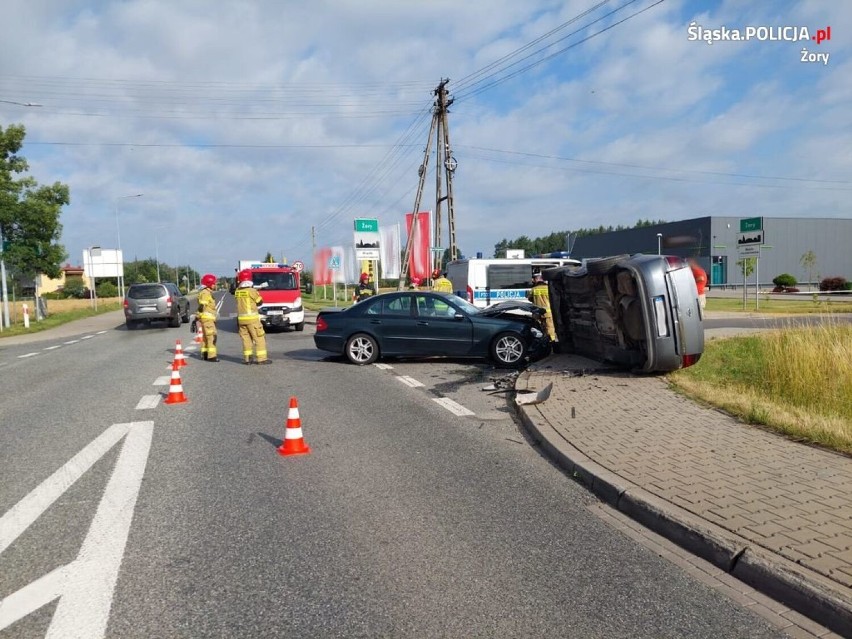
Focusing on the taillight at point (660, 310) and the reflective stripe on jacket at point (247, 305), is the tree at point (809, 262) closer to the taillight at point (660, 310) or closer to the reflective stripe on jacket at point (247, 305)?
the taillight at point (660, 310)

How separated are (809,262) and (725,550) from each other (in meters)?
48.4

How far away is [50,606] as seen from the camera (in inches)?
133

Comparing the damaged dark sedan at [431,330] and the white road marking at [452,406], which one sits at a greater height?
the damaged dark sedan at [431,330]

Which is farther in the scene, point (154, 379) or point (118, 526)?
point (154, 379)

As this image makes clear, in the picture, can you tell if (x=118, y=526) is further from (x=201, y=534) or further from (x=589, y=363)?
(x=589, y=363)

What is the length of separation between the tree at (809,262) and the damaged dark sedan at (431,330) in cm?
4024

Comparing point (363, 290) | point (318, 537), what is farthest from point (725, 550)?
point (363, 290)

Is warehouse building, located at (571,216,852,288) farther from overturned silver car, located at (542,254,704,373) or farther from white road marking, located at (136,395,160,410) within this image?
white road marking, located at (136,395,160,410)

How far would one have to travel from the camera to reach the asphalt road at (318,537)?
3.26m

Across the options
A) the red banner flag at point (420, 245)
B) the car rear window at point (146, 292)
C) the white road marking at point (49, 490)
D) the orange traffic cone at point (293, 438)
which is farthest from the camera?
the red banner flag at point (420, 245)

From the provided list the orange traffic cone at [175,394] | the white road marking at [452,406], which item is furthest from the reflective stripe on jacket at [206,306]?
the white road marking at [452,406]

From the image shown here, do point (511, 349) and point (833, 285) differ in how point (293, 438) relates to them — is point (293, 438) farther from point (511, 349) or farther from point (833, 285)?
point (833, 285)

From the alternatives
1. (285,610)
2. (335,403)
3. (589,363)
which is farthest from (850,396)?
(285,610)

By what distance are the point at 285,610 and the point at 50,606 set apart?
1203 millimetres
